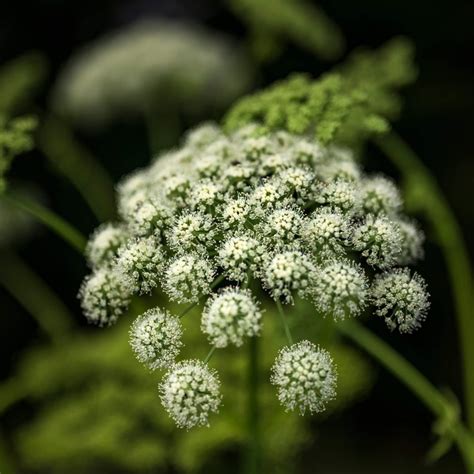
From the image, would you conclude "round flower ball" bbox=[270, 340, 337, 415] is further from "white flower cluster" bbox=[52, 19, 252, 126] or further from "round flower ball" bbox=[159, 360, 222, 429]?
"white flower cluster" bbox=[52, 19, 252, 126]

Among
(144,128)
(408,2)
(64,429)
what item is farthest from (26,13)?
(64,429)

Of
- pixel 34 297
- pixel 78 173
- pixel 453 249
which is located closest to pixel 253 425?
pixel 453 249

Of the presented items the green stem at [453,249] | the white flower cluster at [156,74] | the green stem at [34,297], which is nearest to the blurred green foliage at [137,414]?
the green stem at [34,297]

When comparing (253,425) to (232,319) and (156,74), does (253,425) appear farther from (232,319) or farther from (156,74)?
(156,74)

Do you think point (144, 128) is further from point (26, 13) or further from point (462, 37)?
point (462, 37)

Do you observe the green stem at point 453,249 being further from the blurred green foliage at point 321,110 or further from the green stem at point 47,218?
the green stem at point 47,218

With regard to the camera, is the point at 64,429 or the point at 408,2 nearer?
the point at 64,429

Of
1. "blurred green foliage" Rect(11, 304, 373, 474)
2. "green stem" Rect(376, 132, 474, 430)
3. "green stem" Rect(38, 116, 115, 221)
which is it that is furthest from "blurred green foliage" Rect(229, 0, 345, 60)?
"blurred green foliage" Rect(11, 304, 373, 474)
